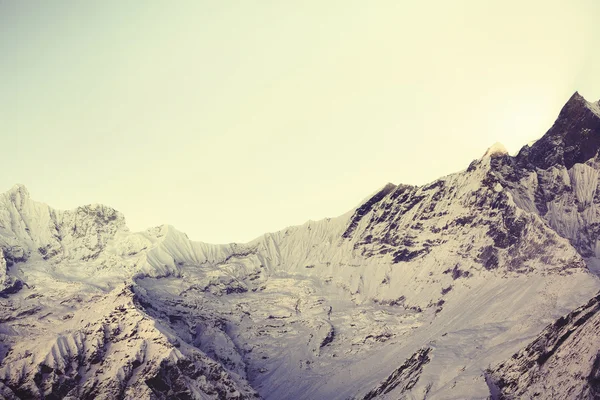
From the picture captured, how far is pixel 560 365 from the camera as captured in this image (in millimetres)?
128875

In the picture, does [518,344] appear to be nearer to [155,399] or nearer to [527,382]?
[527,382]

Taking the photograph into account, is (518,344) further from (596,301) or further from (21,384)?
(21,384)

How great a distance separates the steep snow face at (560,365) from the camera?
11644 centimetres

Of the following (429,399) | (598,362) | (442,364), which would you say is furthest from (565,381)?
(442,364)

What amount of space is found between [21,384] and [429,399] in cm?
14300

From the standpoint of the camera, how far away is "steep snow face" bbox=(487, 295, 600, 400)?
116m

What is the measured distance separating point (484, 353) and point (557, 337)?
62.1 m

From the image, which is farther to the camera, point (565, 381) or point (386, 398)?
point (386, 398)

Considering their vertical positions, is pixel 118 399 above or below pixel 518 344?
above

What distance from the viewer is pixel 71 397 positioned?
199 m

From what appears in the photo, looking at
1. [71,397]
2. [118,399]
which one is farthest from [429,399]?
[71,397]

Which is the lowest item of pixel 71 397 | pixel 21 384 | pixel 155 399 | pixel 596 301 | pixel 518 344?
pixel 518 344

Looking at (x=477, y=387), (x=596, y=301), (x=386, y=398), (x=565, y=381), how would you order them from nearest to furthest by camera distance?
(x=565, y=381), (x=596, y=301), (x=477, y=387), (x=386, y=398)

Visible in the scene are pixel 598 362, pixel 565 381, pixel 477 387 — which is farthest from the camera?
pixel 477 387
